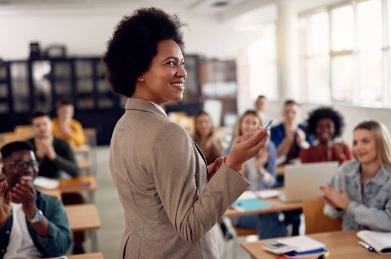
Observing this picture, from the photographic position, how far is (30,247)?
2.55m

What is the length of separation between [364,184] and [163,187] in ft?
6.46

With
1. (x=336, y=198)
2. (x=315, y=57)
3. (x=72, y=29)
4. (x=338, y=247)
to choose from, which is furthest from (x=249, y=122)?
(x=72, y=29)

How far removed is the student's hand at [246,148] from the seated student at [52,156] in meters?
3.55

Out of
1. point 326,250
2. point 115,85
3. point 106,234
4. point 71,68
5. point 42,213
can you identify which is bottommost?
point 106,234

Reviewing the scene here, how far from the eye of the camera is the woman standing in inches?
51.2

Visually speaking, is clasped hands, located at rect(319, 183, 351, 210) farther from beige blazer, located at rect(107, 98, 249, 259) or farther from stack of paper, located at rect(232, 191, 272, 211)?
beige blazer, located at rect(107, 98, 249, 259)

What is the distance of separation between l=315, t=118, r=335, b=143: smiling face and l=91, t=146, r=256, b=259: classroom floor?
1.19 metres

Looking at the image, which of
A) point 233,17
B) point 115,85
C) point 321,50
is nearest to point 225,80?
point 233,17

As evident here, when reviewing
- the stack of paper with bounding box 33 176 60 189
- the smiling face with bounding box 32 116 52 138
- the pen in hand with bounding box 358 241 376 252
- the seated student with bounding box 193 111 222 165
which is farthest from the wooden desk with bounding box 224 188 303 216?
the smiling face with bounding box 32 116 52 138

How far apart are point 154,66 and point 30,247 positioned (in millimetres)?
1540

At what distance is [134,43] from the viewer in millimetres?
1419

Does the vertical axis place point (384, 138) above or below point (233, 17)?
below

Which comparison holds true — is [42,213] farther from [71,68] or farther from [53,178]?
[71,68]

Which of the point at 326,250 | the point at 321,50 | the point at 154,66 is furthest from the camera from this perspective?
the point at 321,50
